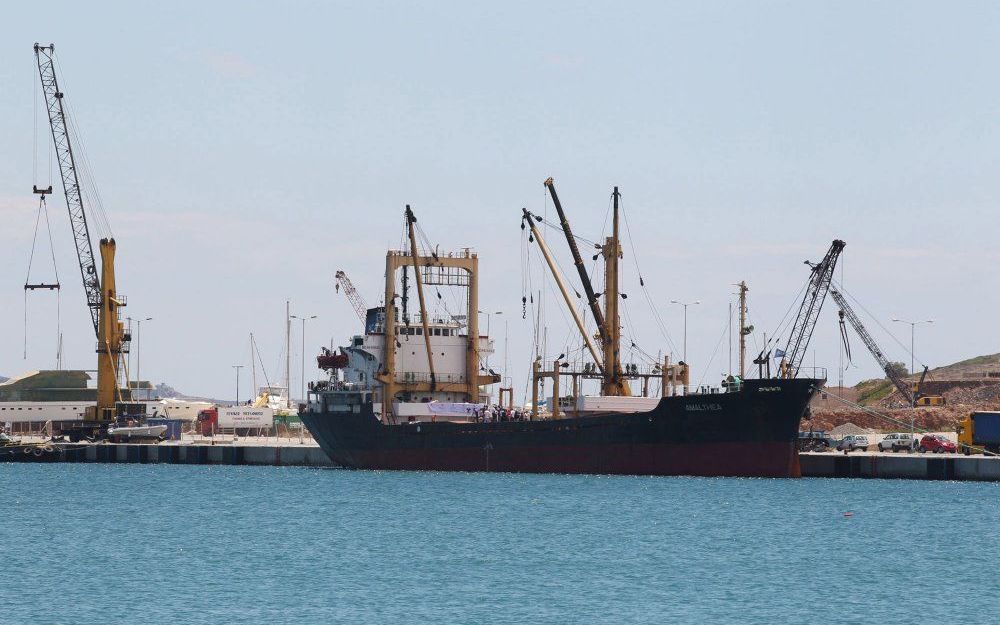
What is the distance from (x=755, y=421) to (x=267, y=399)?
12001 cm

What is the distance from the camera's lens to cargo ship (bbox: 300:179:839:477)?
84.4 m

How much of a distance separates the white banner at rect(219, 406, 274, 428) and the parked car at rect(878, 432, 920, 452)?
81.3 meters

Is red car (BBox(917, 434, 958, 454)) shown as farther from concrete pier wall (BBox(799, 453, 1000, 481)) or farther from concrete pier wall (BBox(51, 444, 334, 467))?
concrete pier wall (BBox(51, 444, 334, 467))

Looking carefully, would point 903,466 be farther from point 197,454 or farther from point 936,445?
point 197,454

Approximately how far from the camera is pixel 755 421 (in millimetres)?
83750

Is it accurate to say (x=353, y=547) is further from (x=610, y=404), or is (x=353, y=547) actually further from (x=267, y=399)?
(x=267, y=399)

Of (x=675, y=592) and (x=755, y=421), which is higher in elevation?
(x=755, y=421)

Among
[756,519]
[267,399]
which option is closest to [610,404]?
[756,519]

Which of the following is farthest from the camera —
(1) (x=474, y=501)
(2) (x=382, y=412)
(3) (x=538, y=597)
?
(2) (x=382, y=412)

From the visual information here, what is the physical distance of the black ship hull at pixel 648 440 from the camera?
274 ft

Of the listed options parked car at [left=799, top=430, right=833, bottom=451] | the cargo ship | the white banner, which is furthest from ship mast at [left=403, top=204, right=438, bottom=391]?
the white banner

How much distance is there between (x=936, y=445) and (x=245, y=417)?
88959 mm

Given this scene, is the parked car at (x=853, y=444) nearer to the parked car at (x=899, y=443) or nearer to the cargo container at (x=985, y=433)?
the parked car at (x=899, y=443)

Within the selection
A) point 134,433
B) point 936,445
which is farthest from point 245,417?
point 936,445
